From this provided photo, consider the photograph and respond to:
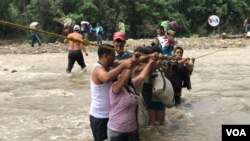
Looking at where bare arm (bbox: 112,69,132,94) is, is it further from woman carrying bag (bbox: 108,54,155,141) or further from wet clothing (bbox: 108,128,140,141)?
wet clothing (bbox: 108,128,140,141)

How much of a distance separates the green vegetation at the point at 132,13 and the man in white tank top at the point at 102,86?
26.4 m

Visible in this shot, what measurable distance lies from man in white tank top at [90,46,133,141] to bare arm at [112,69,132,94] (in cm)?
5

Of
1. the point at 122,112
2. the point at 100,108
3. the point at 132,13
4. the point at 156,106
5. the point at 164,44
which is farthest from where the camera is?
the point at 132,13

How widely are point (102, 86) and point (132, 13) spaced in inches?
1146

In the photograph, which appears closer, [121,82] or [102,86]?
[121,82]

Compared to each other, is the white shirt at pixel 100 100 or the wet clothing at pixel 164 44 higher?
the wet clothing at pixel 164 44

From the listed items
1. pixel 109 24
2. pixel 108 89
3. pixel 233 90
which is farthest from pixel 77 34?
pixel 109 24

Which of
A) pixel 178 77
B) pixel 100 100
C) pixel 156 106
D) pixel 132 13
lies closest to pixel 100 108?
pixel 100 100

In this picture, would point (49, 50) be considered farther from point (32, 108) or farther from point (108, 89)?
point (108, 89)

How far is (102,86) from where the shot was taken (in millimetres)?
4922

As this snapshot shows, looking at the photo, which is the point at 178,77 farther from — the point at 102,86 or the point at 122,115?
the point at 122,115

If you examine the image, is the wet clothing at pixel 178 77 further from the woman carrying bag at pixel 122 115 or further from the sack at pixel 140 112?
the woman carrying bag at pixel 122 115

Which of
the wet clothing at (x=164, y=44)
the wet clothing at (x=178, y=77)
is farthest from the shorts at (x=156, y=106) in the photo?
the wet clothing at (x=164, y=44)

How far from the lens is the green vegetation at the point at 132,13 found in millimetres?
31891
